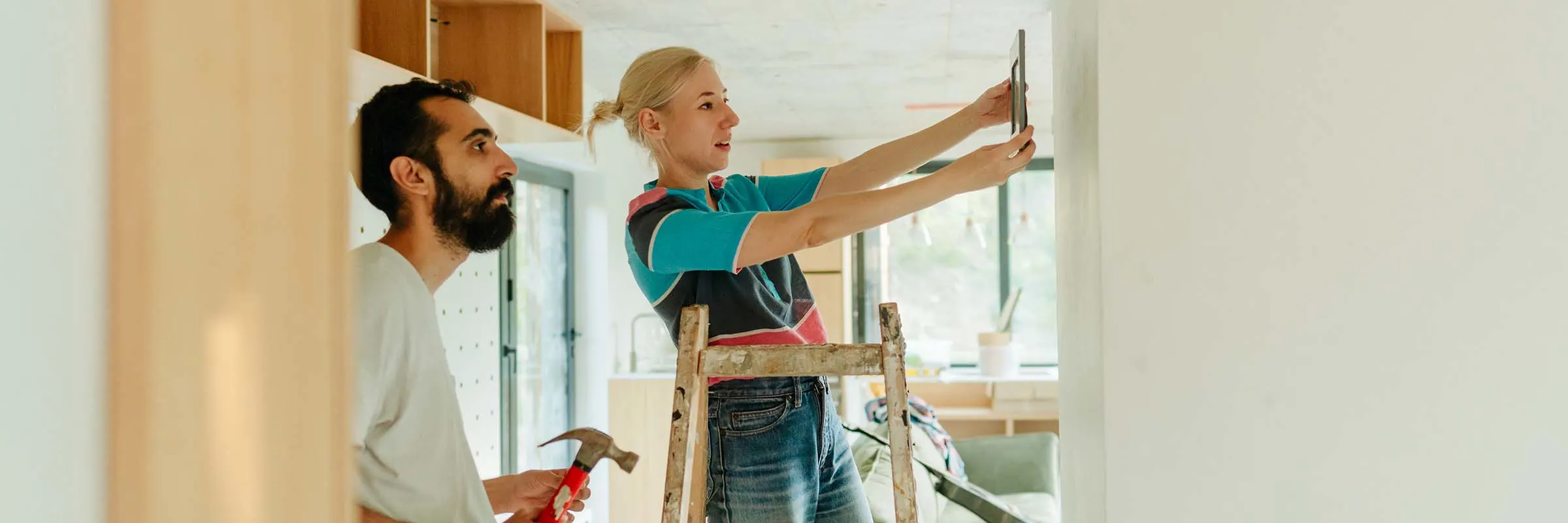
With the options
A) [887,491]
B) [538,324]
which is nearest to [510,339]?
[538,324]

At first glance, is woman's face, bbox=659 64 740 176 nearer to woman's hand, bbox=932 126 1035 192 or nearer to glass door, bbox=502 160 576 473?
woman's hand, bbox=932 126 1035 192

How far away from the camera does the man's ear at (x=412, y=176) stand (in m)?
1.43

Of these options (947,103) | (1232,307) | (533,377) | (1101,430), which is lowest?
(533,377)

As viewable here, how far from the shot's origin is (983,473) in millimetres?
4957

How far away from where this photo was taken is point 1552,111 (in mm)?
964

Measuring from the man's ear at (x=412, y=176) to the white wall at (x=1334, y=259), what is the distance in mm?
897

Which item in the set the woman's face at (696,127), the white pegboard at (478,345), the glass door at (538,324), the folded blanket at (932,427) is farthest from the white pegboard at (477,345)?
the woman's face at (696,127)

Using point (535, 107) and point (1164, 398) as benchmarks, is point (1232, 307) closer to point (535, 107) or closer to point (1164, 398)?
point (1164, 398)

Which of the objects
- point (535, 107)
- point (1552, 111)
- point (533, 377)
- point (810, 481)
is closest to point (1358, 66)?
point (1552, 111)

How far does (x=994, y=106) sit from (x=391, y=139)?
852 millimetres

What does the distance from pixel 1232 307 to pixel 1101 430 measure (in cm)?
17

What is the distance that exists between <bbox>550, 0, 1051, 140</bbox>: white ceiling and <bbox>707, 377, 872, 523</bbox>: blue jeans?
2.03 m

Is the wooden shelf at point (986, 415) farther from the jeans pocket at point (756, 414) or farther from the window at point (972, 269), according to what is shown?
the jeans pocket at point (756, 414)

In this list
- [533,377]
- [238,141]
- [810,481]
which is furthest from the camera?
[533,377]
